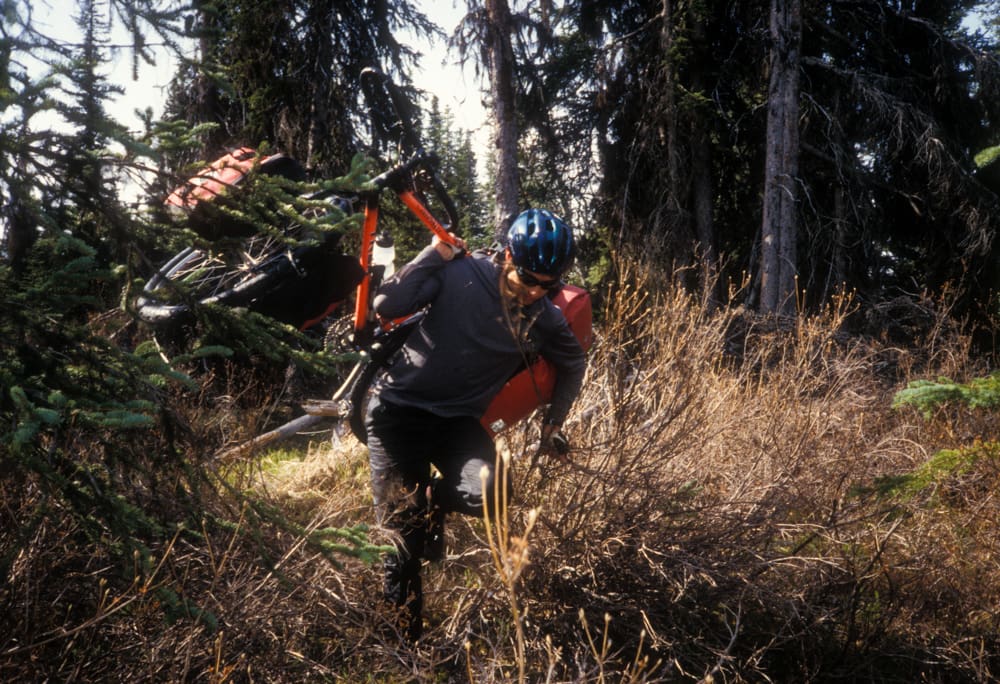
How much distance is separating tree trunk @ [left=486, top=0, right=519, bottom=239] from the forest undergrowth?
253 inches

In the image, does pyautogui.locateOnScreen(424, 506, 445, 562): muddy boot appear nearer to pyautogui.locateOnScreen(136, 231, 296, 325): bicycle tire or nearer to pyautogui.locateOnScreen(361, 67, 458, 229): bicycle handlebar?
pyautogui.locateOnScreen(136, 231, 296, 325): bicycle tire

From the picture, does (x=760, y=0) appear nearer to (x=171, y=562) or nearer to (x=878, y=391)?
(x=878, y=391)

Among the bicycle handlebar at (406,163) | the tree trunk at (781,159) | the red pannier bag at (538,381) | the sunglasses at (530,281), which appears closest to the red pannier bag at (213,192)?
the bicycle handlebar at (406,163)

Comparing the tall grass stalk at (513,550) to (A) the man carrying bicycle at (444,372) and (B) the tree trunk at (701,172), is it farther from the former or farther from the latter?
(B) the tree trunk at (701,172)

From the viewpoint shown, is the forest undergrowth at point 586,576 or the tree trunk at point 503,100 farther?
the tree trunk at point 503,100

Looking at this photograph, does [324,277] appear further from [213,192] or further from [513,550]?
[513,550]

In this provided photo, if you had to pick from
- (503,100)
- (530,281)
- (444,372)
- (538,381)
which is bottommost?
(538,381)

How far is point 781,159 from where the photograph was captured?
11031mm

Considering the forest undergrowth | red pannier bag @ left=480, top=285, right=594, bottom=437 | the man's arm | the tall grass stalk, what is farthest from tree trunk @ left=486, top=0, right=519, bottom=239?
the tall grass stalk

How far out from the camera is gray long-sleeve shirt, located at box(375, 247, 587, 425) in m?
3.44

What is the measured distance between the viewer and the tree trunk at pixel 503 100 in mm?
10578

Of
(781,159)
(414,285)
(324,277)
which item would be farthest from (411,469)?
(781,159)

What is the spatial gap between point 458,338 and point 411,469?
0.67m

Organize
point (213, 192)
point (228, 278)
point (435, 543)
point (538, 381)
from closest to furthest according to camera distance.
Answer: point (213, 192) → point (228, 278) → point (435, 543) → point (538, 381)
